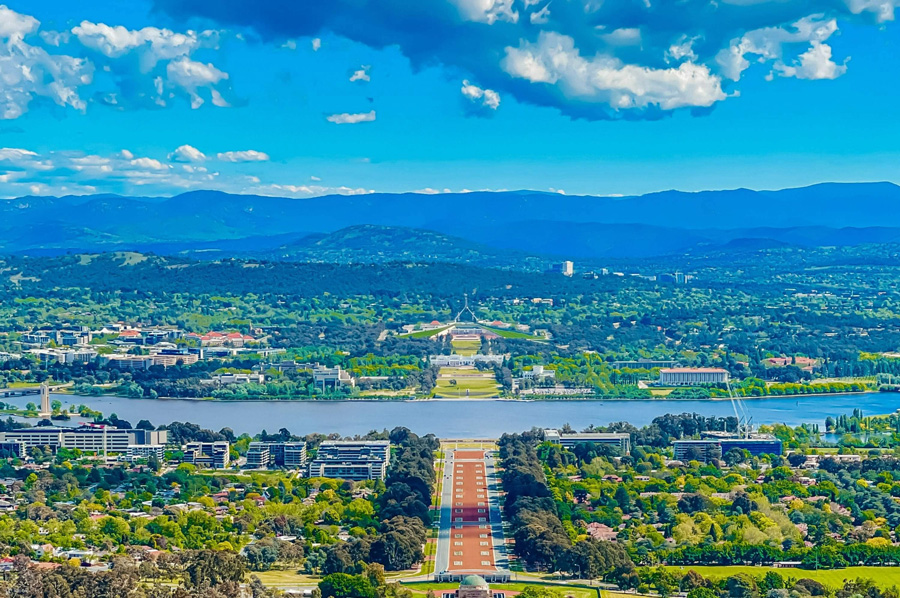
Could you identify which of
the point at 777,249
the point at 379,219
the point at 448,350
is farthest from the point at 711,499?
the point at 379,219

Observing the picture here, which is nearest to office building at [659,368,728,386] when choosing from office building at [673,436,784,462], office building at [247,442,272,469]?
office building at [673,436,784,462]

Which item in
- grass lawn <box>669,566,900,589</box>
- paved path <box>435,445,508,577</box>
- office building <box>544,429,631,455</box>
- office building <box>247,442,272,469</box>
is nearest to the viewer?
grass lawn <box>669,566,900,589</box>

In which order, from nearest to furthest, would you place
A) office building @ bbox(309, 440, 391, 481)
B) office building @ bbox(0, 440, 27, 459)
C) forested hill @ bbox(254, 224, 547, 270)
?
1. office building @ bbox(309, 440, 391, 481)
2. office building @ bbox(0, 440, 27, 459)
3. forested hill @ bbox(254, 224, 547, 270)

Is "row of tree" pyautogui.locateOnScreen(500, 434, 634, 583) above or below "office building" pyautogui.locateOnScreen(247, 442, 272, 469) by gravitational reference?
below

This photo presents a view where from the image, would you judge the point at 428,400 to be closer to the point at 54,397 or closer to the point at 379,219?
the point at 54,397

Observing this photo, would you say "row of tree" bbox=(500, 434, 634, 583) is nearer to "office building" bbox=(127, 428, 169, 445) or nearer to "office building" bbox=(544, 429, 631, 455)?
"office building" bbox=(544, 429, 631, 455)

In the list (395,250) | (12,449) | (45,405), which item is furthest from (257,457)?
(395,250)
